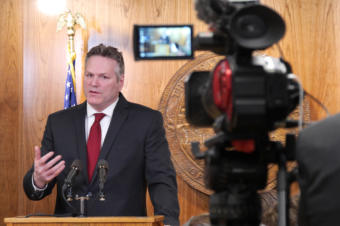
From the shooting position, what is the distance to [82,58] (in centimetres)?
484

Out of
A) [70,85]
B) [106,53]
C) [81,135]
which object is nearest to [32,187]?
[81,135]

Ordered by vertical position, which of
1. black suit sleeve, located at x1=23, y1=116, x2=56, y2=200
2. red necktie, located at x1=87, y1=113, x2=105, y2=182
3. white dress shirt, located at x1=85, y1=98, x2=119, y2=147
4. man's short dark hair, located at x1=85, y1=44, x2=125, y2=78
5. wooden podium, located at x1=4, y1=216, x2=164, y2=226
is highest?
man's short dark hair, located at x1=85, y1=44, x2=125, y2=78

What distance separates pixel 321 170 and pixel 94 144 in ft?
6.44

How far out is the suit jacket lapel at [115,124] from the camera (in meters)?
2.81

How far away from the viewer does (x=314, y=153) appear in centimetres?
101

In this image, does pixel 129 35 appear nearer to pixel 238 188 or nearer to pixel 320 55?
pixel 320 55

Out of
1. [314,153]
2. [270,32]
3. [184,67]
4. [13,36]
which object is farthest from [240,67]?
[13,36]

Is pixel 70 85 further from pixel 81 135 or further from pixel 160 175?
pixel 160 175

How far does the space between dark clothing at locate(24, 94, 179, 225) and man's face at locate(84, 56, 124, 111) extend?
0.08 m

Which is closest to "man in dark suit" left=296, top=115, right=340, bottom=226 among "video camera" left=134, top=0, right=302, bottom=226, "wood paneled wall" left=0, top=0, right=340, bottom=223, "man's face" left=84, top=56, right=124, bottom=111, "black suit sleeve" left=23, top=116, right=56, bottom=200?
"video camera" left=134, top=0, right=302, bottom=226

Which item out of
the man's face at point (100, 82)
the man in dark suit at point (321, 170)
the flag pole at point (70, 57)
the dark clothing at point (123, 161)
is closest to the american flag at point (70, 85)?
the flag pole at point (70, 57)

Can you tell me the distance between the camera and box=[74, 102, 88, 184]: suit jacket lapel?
9.05ft

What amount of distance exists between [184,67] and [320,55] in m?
1.25

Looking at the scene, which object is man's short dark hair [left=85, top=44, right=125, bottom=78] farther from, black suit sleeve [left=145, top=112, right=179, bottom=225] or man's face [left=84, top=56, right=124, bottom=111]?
black suit sleeve [left=145, top=112, right=179, bottom=225]
